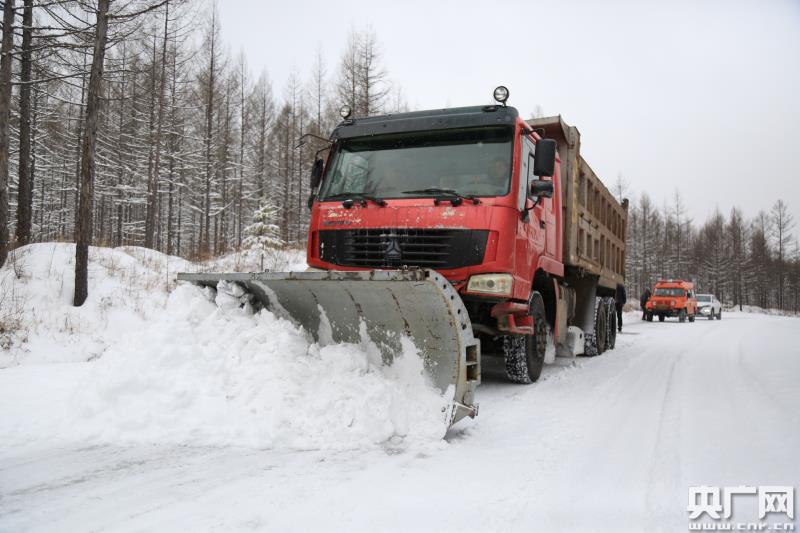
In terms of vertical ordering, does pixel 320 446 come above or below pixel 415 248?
below

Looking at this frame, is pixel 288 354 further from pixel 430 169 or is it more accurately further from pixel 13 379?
pixel 13 379

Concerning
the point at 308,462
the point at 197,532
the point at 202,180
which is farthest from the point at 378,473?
the point at 202,180

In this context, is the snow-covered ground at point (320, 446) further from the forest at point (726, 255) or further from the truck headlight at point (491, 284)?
the forest at point (726, 255)

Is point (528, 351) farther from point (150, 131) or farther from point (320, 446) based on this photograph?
point (150, 131)

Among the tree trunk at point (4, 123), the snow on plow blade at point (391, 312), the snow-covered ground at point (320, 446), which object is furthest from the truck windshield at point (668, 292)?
the tree trunk at point (4, 123)

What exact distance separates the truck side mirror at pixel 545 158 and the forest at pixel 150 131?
9259mm

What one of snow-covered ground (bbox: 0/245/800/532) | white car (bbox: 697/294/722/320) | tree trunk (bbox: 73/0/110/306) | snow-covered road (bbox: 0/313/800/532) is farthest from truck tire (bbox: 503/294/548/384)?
white car (bbox: 697/294/722/320)

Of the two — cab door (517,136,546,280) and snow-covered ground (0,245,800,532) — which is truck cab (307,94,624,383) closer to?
cab door (517,136,546,280)

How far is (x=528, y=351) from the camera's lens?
585 centimetres

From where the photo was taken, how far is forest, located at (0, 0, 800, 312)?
11.4m

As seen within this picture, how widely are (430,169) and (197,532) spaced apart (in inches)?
154

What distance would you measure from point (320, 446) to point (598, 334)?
7305mm

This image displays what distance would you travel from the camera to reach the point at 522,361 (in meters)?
5.73

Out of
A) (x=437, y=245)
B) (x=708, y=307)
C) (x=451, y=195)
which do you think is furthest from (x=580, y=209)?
(x=708, y=307)
